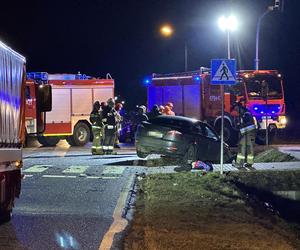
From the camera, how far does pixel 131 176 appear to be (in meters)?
14.2

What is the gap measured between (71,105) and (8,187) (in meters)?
15.9

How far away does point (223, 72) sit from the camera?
13.2 m

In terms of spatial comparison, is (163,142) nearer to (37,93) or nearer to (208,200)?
(208,200)

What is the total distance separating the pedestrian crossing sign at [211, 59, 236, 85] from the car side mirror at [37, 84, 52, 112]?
15.2 ft

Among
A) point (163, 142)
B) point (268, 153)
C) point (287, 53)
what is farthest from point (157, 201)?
point (287, 53)

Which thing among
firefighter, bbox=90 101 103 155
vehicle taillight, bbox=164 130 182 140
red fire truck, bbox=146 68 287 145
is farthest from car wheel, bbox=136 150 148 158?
red fire truck, bbox=146 68 287 145

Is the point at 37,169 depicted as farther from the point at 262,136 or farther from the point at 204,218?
the point at 262,136

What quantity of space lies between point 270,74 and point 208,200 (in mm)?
15393

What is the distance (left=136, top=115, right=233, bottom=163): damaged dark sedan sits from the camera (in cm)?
1545

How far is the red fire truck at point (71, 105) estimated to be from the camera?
24.0m

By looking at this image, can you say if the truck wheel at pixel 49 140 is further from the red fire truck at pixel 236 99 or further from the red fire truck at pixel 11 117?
the red fire truck at pixel 11 117

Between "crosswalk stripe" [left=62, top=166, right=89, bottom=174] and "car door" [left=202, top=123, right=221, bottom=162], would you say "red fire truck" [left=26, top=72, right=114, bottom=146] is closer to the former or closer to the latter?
"crosswalk stripe" [left=62, top=166, right=89, bottom=174]

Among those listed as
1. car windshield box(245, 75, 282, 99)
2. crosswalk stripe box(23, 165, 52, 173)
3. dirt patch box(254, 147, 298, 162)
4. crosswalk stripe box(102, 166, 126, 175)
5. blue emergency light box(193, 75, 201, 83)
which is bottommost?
crosswalk stripe box(102, 166, 126, 175)

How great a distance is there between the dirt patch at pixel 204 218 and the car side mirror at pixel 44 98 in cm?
228
